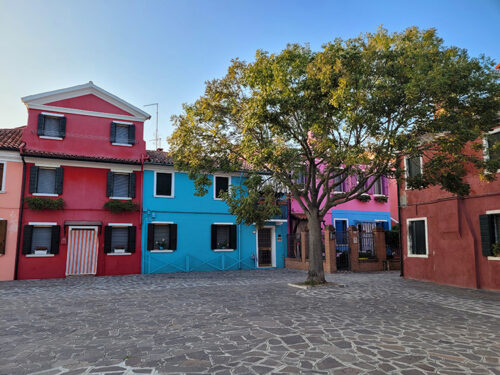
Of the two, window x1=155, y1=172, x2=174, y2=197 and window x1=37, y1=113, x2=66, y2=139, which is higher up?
window x1=37, y1=113, x2=66, y2=139

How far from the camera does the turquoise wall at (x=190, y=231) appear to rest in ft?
63.2

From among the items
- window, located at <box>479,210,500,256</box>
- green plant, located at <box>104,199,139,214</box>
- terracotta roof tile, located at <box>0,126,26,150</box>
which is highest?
terracotta roof tile, located at <box>0,126,26,150</box>

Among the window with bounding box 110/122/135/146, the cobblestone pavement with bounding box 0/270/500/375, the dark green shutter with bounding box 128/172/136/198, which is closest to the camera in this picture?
the cobblestone pavement with bounding box 0/270/500/375

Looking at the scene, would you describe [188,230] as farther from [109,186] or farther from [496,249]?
[496,249]

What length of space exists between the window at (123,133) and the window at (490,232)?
16135 mm

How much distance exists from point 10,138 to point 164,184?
297 inches

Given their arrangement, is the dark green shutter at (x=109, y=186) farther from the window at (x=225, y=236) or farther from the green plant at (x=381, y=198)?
the green plant at (x=381, y=198)

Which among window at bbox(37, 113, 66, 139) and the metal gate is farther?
the metal gate

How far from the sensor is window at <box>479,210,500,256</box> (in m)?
11.9

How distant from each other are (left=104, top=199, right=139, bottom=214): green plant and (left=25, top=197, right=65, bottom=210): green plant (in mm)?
2046

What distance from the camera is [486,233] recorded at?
1197 cm

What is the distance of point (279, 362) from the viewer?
4879 millimetres

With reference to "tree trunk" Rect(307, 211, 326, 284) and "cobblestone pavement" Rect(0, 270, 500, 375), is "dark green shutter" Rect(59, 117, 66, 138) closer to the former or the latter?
"cobblestone pavement" Rect(0, 270, 500, 375)

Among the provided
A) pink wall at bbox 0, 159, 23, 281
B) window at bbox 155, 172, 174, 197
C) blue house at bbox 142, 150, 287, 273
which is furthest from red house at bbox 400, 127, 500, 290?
pink wall at bbox 0, 159, 23, 281
